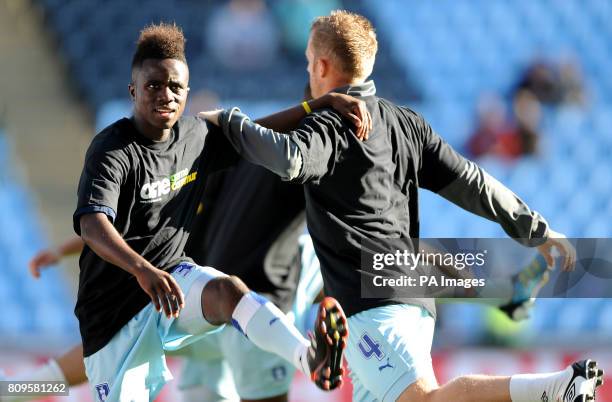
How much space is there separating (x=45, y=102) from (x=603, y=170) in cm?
650

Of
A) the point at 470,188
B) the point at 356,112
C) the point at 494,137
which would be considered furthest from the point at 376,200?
the point at 494,137

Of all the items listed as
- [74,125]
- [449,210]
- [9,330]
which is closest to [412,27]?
[449,210]

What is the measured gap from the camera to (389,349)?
390cm

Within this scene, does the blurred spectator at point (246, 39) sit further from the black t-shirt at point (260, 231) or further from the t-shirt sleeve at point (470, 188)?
the t-shirt sleeve at point (470, 188)

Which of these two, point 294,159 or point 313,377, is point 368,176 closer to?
point 294,159

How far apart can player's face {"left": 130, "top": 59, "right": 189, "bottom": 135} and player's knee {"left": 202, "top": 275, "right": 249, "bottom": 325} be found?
0.70m

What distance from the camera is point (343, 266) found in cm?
405

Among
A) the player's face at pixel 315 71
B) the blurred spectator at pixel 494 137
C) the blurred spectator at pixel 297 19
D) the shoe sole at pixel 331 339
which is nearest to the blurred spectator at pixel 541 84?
the blurred spectator at pixel 494 137

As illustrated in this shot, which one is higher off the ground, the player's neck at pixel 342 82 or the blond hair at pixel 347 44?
the blond hair at pixel 347 44

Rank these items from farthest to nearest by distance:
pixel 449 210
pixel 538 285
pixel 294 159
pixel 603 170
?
1. pixel 603 170
2. pixel 449 210
3. pixel 538 285
4. pixel 294 159

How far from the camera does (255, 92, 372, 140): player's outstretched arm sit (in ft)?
13.1

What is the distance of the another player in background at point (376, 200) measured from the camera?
12.5ft

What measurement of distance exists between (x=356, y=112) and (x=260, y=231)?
1.24m

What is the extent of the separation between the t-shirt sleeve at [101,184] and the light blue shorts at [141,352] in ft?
1.51
